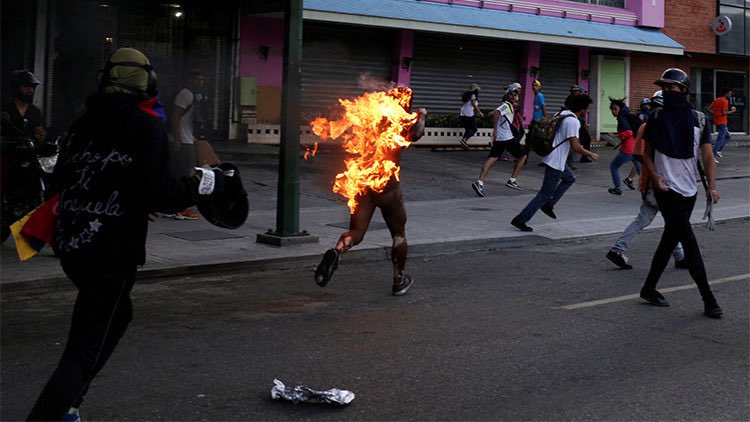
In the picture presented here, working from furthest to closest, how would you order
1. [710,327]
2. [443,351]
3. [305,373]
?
[710,327] < [443,351] < [305,373]

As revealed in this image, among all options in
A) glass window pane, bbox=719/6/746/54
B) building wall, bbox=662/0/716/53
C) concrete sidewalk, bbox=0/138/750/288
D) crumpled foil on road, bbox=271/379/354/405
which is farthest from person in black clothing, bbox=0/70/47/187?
glass window pane, bbox=719/6/746/54

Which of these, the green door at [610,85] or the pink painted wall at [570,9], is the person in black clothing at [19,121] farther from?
the green door at [610,85]

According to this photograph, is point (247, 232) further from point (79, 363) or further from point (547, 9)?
point (547, 9)

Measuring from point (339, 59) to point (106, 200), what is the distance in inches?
736

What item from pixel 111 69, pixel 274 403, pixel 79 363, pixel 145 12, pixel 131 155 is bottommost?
pixel 274 403

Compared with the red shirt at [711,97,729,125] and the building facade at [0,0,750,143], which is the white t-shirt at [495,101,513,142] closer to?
the building facade at [0,0,750,143]

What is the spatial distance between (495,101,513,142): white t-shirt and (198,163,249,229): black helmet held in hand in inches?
473

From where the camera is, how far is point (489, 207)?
48.3ft

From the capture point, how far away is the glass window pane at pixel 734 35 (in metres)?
30.2

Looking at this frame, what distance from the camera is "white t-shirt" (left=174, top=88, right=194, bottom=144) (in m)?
11.6

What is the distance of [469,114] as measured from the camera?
22.4m

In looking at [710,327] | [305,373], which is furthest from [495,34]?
[305,373]

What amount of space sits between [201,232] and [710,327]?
619 centimetres

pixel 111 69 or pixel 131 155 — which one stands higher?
pixel 111 69
